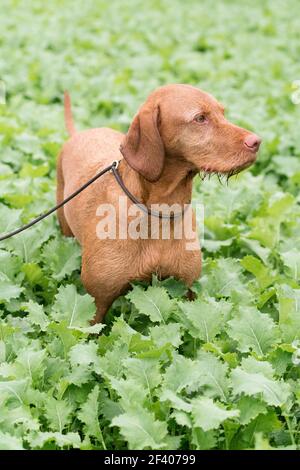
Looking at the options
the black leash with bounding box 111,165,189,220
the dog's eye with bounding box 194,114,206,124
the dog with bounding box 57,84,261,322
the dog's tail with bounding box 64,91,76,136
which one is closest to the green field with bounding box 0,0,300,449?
the dog with bounding box 57,84,261,322

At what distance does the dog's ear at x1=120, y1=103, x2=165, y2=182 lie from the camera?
339 centimetres

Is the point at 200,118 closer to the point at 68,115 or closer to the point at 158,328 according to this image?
the point at 158,328

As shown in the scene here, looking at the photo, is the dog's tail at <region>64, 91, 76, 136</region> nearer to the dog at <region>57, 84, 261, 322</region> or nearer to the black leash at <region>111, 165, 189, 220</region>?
the dog at <region>57, 84, 261, 322</region>

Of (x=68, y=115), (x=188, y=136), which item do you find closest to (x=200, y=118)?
(x=188, y=136)

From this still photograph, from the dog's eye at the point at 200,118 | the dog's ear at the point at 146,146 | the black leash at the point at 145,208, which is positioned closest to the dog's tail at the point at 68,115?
the black leash at the point at 145,208

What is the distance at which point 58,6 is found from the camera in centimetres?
1546

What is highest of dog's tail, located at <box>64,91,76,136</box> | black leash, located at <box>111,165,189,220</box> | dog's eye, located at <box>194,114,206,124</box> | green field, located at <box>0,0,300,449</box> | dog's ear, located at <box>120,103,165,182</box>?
dog's eye, located at <box>194,114,206,124</box>

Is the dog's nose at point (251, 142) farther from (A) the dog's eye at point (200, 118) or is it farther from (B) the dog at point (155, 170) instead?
(A) the dog's eye at point (200, 118)

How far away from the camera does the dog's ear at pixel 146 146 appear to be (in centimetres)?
339

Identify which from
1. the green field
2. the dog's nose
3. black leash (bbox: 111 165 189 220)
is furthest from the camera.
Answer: black leash (bbox: 111 165 189 220)

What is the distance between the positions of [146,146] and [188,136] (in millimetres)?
208

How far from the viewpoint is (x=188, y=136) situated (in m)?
3.38

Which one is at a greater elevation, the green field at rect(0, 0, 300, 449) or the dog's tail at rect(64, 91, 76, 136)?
the dog's tail at rect(64, 91, 76, 136)
